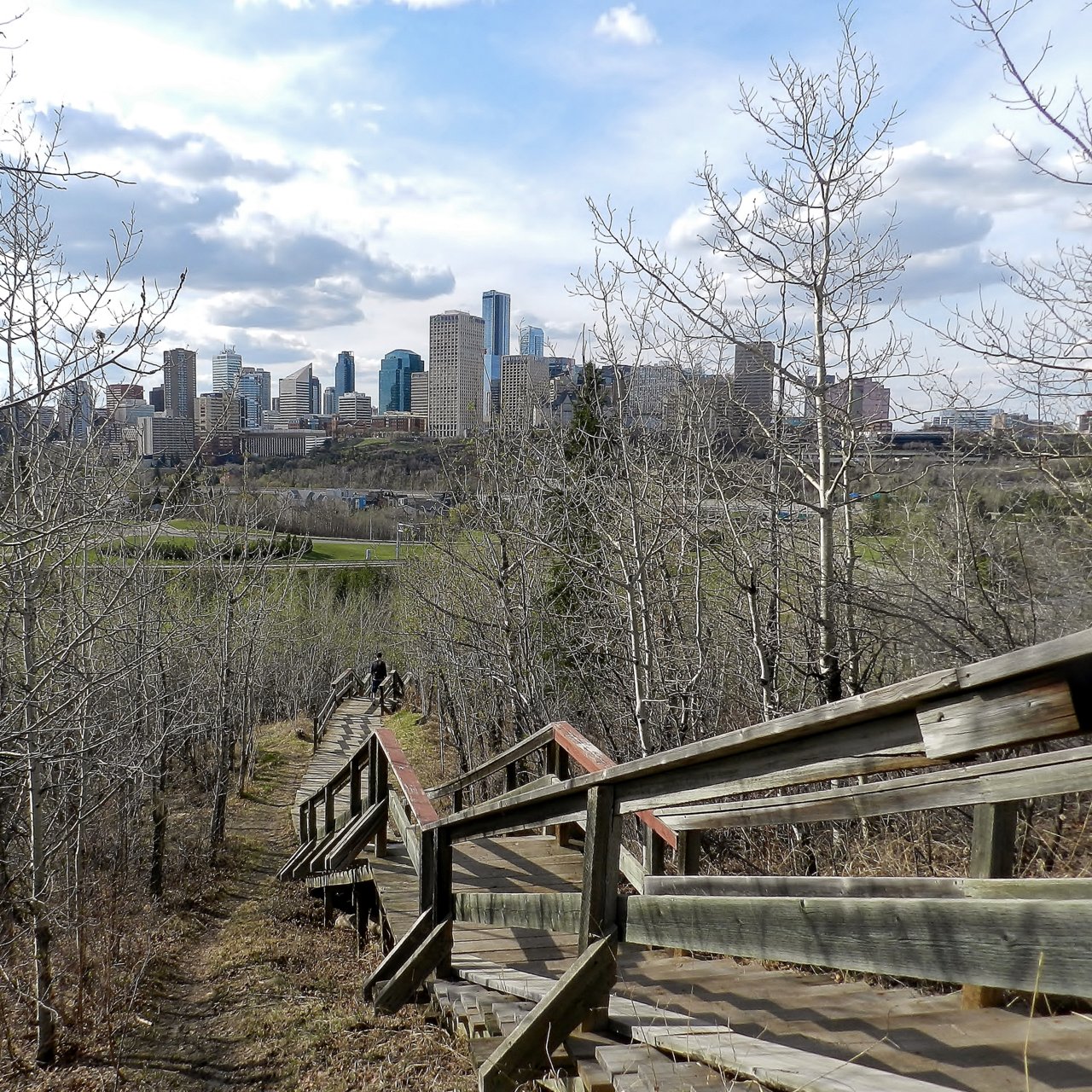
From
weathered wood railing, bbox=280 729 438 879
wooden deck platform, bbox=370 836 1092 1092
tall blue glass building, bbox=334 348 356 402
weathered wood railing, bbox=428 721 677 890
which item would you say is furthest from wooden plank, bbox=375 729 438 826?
tall blue glass building, bbox=334 348 356 402

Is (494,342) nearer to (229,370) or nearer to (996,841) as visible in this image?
(229,370)

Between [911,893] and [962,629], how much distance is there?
3.79m

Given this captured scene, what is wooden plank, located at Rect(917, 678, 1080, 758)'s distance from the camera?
1.28 metres

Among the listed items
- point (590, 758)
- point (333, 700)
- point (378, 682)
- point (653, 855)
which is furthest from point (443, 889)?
point (333, 700)

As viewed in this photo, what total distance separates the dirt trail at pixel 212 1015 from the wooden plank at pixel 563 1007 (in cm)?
342

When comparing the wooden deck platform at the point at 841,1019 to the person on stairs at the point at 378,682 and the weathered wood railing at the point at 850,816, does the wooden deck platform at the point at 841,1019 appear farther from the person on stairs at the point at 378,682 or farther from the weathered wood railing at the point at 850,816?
the person on stairs at the point at 378,682

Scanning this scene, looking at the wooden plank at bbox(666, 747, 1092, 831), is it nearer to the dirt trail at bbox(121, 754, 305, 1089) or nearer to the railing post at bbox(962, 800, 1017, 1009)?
the railing post at bbox(962, 800, 1017, 1009)

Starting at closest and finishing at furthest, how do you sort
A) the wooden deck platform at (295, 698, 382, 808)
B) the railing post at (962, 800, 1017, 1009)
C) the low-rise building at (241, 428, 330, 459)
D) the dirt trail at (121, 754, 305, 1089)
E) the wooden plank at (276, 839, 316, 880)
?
the railing post at (962, 800, 1017, 1009) → the dirt trail at (121, 754, 305, 1089) → the wooden plank at (276, 839, 316, 880) → the wooden deck platform at (295, 698, 382, 808) → the low-rise building at (241, 428, 330, 459)

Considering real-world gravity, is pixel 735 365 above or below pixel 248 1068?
above

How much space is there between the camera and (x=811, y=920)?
191 centimetres

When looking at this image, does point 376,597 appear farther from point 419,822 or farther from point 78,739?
point 419,822

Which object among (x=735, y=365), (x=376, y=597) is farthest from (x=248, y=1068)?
(x=376, y=597)

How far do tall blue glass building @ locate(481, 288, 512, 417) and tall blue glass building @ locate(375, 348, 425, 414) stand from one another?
76.6m

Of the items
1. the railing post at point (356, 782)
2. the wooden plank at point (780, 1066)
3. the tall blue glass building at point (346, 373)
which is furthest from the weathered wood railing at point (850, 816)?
the tall blue glass building at point (346, 373)
